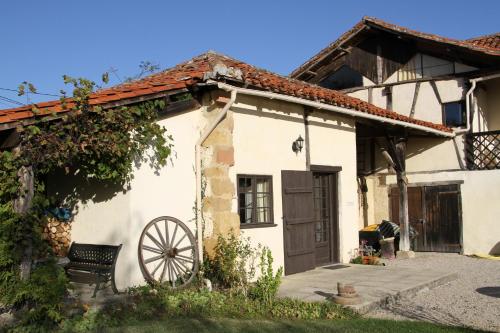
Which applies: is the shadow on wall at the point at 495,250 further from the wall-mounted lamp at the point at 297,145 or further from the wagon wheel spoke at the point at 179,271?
the wagon wheel spoke at the point at 179,271

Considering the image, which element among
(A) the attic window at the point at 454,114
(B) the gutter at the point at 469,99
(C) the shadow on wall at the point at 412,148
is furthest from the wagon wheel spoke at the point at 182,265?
(A) the attic window at the point at 454,114

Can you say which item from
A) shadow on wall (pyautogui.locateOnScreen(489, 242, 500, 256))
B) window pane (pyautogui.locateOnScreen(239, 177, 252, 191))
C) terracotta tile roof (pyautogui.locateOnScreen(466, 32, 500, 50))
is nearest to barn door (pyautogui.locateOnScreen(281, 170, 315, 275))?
window pane (pyautogui.locateOnScreen(239, 177, 252, 191))

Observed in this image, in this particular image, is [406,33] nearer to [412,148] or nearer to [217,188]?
[412,148]

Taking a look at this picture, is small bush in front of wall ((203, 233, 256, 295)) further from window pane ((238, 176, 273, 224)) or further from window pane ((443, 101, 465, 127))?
window pane ((443, 101, 465, 127))

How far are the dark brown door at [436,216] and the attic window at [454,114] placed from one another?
5.83 feet

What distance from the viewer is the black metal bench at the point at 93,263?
6.71 m

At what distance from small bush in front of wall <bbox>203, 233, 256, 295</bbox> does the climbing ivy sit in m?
1.82

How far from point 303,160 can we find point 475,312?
4.18 metres

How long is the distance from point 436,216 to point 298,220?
6199 mm

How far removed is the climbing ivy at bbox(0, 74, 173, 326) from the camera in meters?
5.36

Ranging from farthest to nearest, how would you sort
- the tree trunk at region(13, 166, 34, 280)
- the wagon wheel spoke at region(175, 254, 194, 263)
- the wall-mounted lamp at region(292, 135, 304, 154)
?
the wall-mounted lamp at region(292, 135, 304, 154), the wagon wheel spoke at region(175, 254, 194, 263), the tree trunk at region(13, 166, 34, 280)

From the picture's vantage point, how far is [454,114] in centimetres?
1448

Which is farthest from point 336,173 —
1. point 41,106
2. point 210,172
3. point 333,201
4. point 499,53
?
point 41,106

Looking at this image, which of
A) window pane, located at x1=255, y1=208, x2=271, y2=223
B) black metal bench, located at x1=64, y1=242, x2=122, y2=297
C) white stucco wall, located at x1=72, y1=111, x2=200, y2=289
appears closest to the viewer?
black metal bench, located at x1=64, y1=242, x2=122, y2=297
